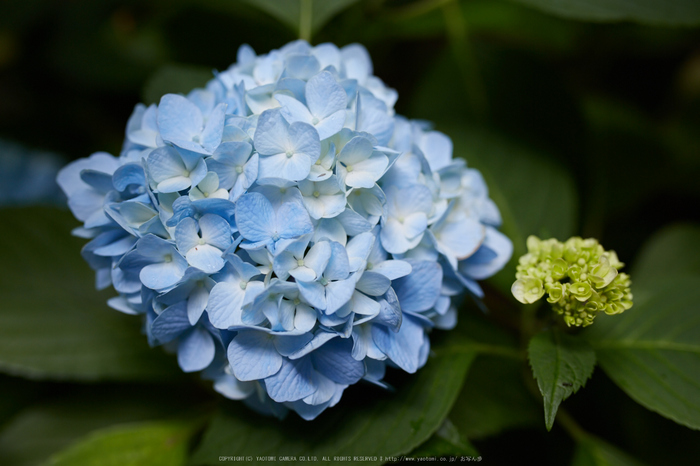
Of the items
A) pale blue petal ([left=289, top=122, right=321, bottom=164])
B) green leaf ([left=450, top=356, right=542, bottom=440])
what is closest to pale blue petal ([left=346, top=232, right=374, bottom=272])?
pale blue petal ([left=289, top=122, right=321, bottom=164])

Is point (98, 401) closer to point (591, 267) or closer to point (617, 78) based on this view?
point (591, 267)

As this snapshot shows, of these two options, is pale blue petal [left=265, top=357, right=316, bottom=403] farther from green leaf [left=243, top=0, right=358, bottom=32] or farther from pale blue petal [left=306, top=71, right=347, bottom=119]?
green leaf [left=243, top=0, right=358, bottom=32]

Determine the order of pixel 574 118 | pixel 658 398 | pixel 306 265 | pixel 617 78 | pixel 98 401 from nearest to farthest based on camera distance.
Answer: pixel 306 265, pixel 658 398, pixel 98 401, pixel 574 118, pixel 617 78

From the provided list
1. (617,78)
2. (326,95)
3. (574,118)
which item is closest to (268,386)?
(326,95)

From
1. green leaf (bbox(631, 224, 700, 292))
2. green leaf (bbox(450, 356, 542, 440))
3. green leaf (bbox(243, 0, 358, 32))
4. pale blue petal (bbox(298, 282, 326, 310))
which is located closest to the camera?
pale blue petal (bbox(298, 282, 326, 310))

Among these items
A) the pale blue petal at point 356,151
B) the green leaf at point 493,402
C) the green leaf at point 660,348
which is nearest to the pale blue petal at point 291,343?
the pale blue petal at point 356,151

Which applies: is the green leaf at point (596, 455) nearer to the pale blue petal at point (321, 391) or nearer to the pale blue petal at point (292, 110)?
the pale blue petal at point (321, 391)
